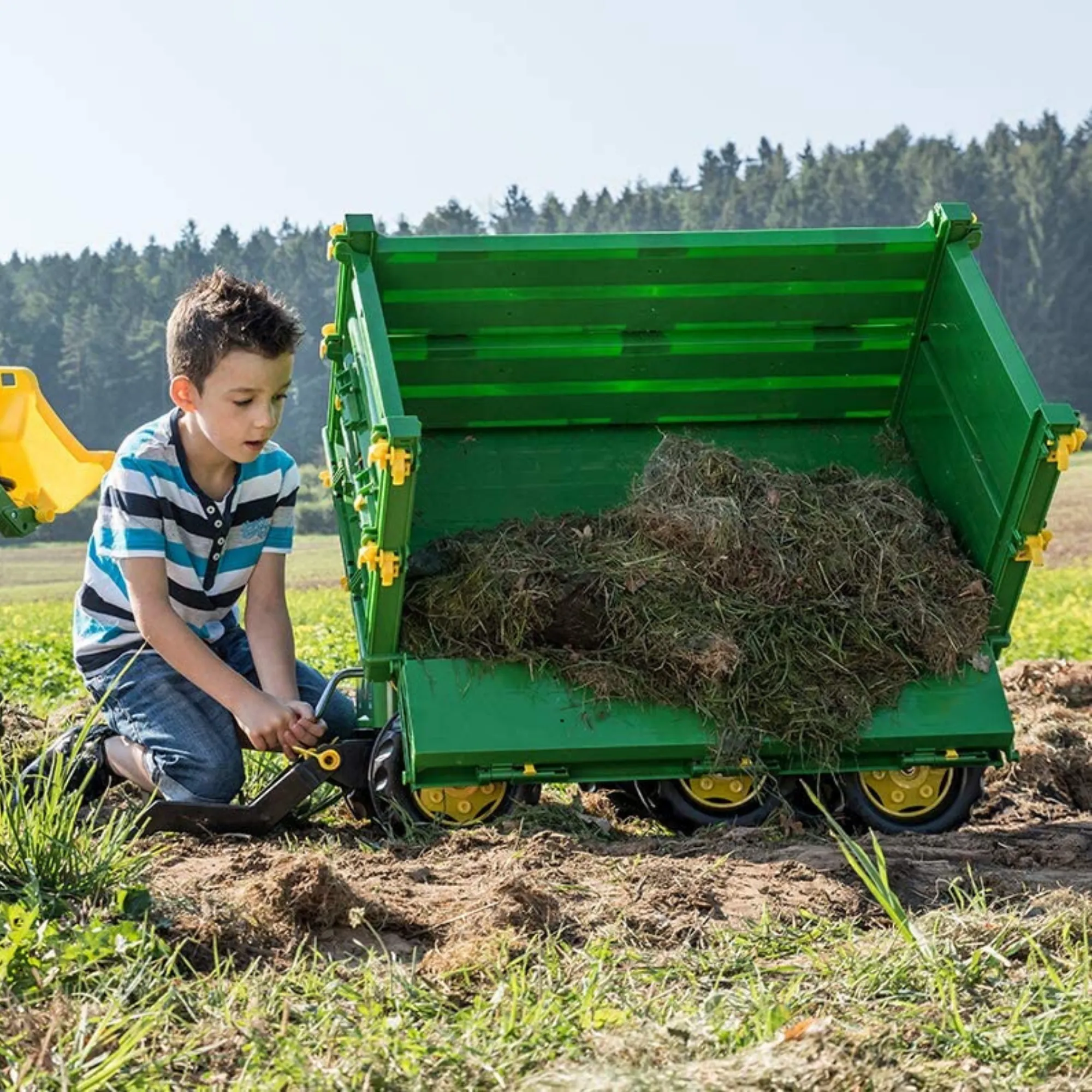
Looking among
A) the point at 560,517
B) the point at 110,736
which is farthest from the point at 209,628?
the point at 560,517

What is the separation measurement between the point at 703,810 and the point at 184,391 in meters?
2.07

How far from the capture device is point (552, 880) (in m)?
4.10

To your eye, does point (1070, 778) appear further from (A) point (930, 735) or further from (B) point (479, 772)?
(B) point (479, 772)

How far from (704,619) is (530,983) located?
220cm

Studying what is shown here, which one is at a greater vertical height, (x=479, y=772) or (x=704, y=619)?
(x=704, y=619)

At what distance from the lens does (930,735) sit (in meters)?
5.22

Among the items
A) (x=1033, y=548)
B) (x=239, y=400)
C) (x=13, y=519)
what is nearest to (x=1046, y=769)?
(x=1033, y=548)

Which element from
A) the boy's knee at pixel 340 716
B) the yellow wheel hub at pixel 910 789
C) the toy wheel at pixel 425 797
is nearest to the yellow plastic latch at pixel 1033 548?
the yellow wheel hub at pixel 910 789

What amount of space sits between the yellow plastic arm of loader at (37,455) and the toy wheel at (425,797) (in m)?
1.43

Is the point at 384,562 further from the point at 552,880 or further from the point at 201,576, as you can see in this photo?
the point at 552,880

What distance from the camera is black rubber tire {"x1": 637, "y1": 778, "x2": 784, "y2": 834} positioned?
521 cm

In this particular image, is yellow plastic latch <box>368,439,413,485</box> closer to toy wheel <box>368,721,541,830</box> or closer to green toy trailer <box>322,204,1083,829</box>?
green toy trailer <box>322,204,1083,829</box>

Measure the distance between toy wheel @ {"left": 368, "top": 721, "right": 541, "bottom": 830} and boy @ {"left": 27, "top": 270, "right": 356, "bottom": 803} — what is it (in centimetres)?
24

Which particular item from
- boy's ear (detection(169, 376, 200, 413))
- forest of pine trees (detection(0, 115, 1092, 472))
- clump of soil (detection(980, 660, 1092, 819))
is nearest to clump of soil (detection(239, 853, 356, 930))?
boy's ear (detection(169, 376, 200, 413))
